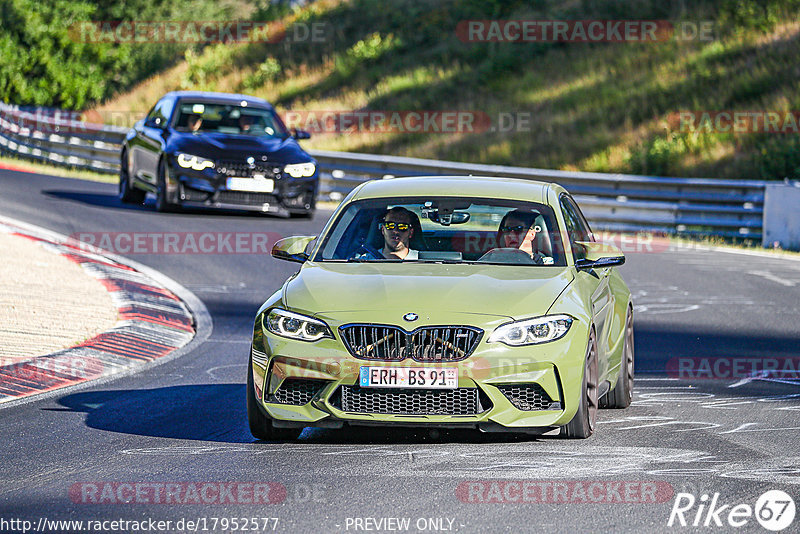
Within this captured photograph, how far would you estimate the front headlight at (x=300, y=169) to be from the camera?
66.2 feet

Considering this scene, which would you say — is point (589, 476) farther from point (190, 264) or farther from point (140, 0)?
point (140, 0)

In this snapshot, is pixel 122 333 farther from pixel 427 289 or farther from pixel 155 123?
pixel 155 123

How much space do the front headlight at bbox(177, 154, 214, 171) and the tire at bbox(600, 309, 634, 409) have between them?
11588mm

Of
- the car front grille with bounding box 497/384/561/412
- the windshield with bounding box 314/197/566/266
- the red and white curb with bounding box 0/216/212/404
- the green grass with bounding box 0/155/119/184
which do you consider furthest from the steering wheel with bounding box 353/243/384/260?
the green grass with bounding box 0/155/119/184

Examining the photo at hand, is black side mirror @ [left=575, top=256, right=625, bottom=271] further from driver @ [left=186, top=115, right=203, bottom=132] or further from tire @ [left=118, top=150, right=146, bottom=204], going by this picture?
tire @ [left=118, top=150, right=146, bottom=204]

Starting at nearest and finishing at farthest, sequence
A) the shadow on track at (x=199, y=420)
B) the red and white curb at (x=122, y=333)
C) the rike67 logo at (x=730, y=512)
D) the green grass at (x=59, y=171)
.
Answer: the rike67 logo at (x=730, y=512)
the shadow on track at (x=199, y=420)
the red and white curb at (x=122, y=333)
the green grass at (x=59, y=171)

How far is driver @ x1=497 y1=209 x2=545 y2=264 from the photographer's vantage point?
8438mm

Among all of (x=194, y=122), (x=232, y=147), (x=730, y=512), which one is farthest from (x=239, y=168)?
(x=730, y=512)

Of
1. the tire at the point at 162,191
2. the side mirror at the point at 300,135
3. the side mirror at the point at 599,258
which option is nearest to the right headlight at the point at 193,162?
the tire at the point at 162,191

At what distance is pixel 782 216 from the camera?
20.9 metres

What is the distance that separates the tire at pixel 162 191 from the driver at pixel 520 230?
40.2 ft

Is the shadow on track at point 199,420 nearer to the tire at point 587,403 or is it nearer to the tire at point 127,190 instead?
the tire at point 587,403

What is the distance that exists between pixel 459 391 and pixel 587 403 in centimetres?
83

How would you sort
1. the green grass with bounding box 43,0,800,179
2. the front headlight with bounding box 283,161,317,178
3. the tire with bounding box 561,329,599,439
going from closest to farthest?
the tire with bounding box 561,329,599,439 < the front headlight with bounding box 283,161,317,178 < the green grass with bounding box 43,0,800,179
